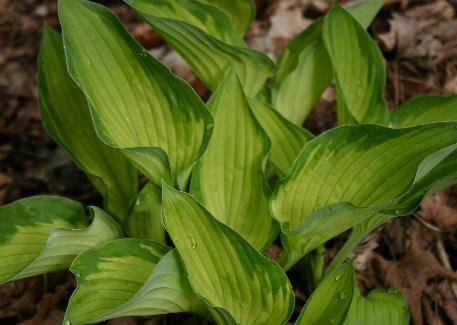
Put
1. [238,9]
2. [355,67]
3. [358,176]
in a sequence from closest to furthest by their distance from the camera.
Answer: [358,176] → [355,67] → [238,9]

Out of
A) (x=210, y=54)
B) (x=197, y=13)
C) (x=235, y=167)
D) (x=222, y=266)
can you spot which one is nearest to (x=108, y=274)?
(x=222, y=266)

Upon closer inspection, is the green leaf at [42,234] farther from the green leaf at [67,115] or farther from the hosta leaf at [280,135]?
the hosta leaf at [280,135]

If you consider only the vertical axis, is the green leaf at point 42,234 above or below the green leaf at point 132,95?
below

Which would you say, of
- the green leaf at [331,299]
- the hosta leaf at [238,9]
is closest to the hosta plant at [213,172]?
the green leaf at [331,299]

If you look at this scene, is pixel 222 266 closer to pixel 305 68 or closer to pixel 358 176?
pixel 358 176

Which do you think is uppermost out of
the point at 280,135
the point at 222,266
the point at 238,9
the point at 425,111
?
the point at 238,9

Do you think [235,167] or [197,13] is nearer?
[235,167]

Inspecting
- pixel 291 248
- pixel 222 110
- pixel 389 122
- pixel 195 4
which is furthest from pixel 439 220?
pixel 195 4

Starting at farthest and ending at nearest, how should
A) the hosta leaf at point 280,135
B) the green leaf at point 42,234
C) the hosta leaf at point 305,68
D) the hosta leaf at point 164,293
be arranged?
the hosta leaf at point 305,68 < the hosta leaf at point 280,135 < the green leaf at point 42,234 < the hosta leaf at point 164,293
